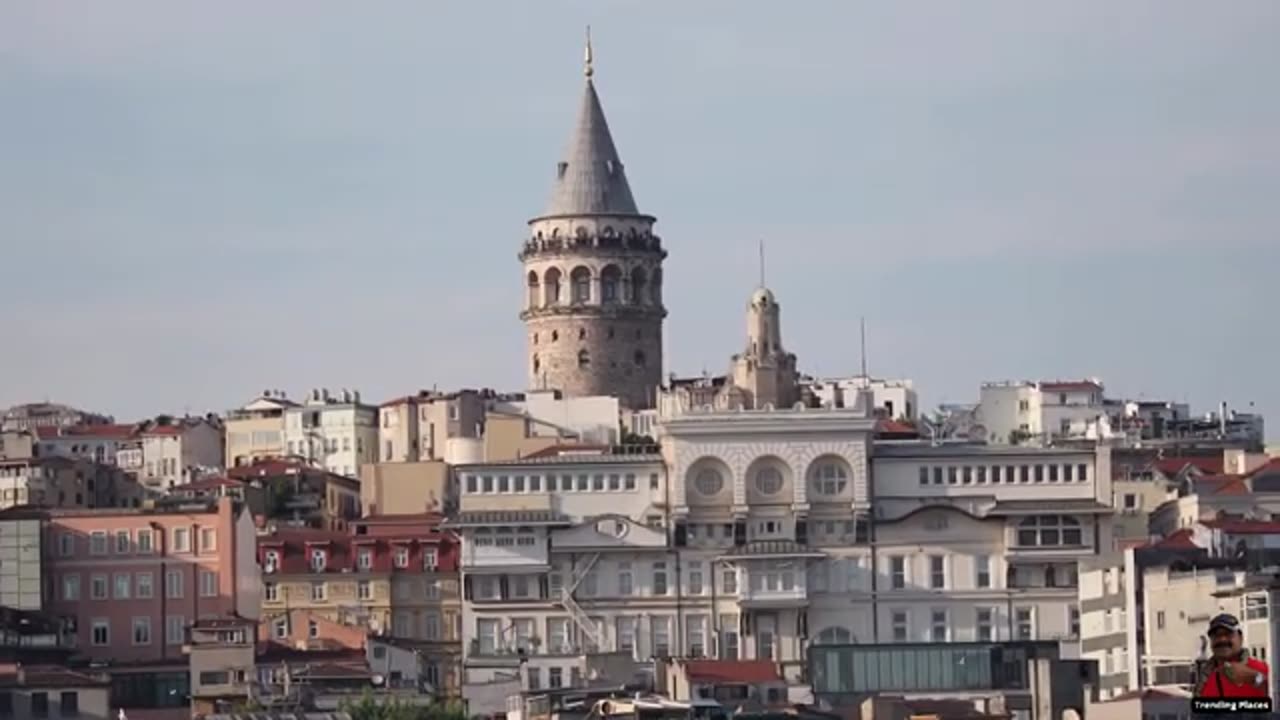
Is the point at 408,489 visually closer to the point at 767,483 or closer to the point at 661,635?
the point at 661,635

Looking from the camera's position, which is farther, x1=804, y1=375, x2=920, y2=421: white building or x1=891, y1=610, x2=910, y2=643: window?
x1=804, y1=375, x2=920, y2=421: white building

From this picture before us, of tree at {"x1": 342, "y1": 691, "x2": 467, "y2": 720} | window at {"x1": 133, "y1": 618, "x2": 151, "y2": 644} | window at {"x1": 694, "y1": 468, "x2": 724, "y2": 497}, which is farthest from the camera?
window at {"x1": 694, "y1": 468, "x2": 724, "y2": 497}

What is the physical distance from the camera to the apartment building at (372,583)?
112m

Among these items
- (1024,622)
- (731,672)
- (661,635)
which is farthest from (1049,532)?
(731,672)

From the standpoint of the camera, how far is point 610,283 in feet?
483

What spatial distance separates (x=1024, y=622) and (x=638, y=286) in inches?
1650

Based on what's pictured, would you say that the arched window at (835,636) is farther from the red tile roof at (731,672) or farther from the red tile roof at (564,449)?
the red tile roof at (564,449)

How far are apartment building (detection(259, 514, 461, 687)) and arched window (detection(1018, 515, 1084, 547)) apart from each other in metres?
16.3

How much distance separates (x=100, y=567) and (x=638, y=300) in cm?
4230

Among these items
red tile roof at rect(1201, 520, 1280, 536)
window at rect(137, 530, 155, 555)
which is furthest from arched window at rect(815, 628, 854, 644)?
window at rect(137, 530, 155, 555)

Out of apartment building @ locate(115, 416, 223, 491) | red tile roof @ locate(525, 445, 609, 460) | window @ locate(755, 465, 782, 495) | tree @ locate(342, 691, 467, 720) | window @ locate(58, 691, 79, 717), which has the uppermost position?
apartment building @ locate(115, 416, 223, 491)

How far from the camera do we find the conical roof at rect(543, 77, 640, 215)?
14788 centimetres

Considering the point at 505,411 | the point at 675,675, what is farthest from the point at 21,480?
the point at 675,675

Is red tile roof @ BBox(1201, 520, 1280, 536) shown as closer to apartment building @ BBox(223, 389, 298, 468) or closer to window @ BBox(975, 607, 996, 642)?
window @ BBox(975, 607, 996, 642)
